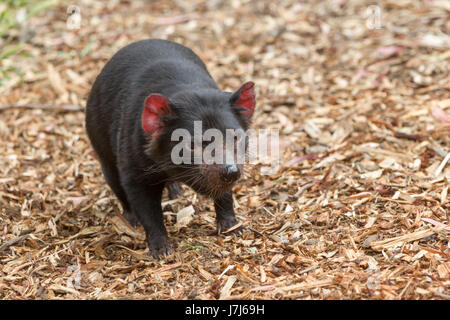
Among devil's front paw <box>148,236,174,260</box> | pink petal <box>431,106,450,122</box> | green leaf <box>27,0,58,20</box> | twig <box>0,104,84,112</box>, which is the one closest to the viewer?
devil's front paw <box>148,236,174,260</box>

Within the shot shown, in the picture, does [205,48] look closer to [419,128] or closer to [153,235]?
[419,128]

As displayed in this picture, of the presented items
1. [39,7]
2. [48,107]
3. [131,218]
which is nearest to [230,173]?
[131,218]

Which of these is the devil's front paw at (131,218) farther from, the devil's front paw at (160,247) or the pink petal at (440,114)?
the pink petal at (440,114)

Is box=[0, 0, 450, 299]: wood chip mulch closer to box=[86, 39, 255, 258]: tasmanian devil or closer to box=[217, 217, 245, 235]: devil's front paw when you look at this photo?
box=[217, 217, 245, 235]: devil's front paw

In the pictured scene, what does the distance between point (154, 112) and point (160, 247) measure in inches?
37.9

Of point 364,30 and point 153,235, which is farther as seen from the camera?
point 364,30

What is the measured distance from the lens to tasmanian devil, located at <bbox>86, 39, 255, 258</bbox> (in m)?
3.57

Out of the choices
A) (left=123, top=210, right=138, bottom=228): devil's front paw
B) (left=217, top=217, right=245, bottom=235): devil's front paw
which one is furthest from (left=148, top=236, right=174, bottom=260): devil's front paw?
(left=123, top=210, right=138, bottom=228): devil's front paw

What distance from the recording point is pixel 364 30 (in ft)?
22.8

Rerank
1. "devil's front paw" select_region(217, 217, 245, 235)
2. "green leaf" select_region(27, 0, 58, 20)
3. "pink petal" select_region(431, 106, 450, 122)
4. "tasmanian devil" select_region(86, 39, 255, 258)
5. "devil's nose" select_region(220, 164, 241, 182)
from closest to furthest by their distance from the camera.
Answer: "devil's nose" select_region(220, 164, 241, 182) → "tasmanian devil" select_region(86, 39, 255, 258) → "devil's front paw" select_region(217, 217, 245, 235) → "pink petal" select_region(431, 106, 450, 122) → "green leaf" select_region(27, 0, 58, 20)

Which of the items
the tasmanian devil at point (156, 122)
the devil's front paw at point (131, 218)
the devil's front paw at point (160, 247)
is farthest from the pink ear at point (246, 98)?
the devil's front paw at point (131, 218)
